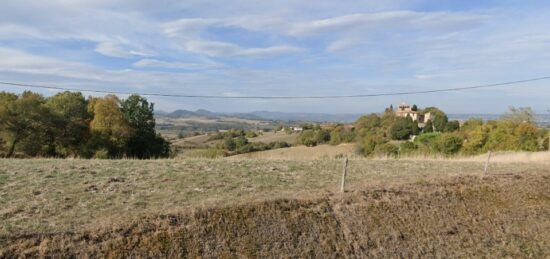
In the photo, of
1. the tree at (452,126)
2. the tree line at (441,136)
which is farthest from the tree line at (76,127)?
the tree at (452,126)

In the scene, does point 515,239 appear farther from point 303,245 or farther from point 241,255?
point 241,255

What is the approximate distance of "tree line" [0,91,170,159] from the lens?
126 ft

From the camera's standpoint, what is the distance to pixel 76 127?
Result: 42750 millimetres

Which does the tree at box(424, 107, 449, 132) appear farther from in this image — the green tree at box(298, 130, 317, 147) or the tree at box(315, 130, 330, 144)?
the green tree at box(298, 130, 317, 147)

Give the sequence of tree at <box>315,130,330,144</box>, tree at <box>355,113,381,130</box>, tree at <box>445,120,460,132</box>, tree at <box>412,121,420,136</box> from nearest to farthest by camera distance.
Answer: tree at <box>315,130,330,144</box> < tree at <box>412,121,420,136</box> < tree at <box>445,120,460,132</box> < tree at <box>355,113,381,130</box>

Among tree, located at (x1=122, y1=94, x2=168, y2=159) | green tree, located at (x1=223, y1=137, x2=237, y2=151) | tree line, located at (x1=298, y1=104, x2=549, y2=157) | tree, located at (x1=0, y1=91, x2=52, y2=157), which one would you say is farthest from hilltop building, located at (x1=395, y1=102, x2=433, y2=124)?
tree, located at (x1=0, y1=91, x2=52, y2=157)

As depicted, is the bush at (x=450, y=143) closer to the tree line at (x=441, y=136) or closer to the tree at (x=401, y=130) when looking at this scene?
the tree line at (x=441, y=136)

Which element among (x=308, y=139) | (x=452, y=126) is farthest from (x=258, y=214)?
(x=452, y=126)

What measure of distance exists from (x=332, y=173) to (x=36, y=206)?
29.0 feet

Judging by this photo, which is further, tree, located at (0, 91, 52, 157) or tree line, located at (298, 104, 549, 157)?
tree line, located at (298, 104, 549, 157)

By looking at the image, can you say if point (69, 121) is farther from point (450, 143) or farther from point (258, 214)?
point (450, 143)

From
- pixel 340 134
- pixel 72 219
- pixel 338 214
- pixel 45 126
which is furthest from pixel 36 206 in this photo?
pixel 340 134

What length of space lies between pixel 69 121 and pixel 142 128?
8.18 metres

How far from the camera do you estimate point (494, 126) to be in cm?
6216
